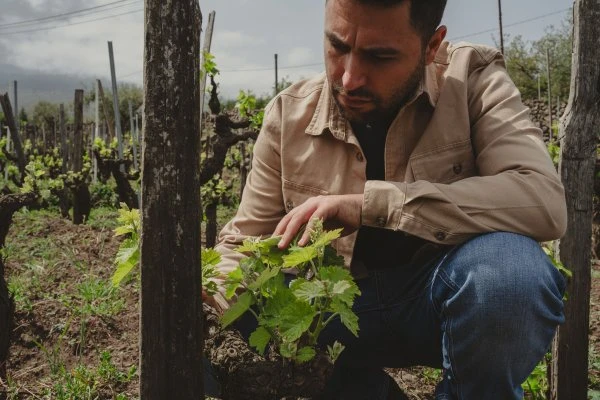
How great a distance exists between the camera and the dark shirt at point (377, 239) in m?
2.27

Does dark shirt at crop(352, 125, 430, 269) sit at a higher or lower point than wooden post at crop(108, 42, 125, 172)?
lower

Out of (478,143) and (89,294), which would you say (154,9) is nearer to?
(478,143)

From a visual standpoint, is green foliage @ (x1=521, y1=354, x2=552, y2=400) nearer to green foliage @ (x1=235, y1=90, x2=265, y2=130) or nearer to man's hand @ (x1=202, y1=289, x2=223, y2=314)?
man's hand @ (x1=202, y1=289, x2=223, y2=314)

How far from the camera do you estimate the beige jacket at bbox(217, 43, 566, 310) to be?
6.19ft

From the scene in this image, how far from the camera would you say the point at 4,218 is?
3.92 m

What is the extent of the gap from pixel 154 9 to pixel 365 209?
33.4 inches

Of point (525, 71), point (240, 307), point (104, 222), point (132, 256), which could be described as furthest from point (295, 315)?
point (525, 71)

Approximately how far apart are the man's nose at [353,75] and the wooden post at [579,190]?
1.66 metres

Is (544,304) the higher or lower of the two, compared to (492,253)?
lower

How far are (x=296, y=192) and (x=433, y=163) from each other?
1.66 ft

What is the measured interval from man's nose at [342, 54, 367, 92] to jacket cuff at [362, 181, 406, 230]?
1.08 feet

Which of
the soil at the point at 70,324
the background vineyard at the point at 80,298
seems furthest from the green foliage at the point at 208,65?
the soil at the point at 70,324

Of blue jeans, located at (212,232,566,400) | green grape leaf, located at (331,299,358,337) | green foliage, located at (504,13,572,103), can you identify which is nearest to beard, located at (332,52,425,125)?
blue jeans, located at (212,232,566,400)

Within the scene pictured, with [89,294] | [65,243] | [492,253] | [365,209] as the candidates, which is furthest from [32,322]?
[492,253]
